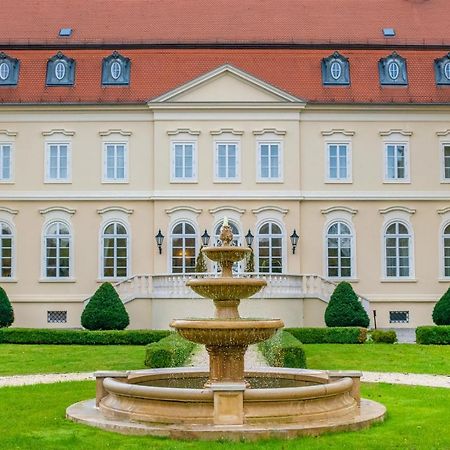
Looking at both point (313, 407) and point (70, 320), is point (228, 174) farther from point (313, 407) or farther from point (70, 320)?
point (313, 407)

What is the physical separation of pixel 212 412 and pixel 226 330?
3.83 ft

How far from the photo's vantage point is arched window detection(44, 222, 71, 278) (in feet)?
109

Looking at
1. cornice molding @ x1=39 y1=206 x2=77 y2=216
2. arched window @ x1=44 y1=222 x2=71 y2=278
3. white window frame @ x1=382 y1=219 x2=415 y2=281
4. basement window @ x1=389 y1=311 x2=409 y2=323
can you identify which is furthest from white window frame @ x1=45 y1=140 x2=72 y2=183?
basement window @ x1=389 y1=311 x2=409 y2=323

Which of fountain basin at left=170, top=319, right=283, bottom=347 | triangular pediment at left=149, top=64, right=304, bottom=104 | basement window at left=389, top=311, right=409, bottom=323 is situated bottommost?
basement window at left=389, top=311, right=409, bottom=323

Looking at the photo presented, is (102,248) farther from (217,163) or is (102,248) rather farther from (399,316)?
(399,316)

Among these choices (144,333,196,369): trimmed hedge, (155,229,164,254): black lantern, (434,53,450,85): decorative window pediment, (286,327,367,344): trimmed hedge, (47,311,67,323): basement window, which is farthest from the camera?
(434,53,450,85): decorative window pediment

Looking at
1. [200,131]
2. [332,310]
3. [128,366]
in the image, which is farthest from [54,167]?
[128,366]

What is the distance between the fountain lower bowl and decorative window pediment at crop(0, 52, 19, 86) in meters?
22.7

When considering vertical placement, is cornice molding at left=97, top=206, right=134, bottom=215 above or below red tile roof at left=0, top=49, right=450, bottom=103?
below

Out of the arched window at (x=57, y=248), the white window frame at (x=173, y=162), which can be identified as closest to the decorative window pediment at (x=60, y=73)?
the white window frame at (x=173, y=162)

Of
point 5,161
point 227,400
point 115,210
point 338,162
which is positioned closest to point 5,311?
point 115,210

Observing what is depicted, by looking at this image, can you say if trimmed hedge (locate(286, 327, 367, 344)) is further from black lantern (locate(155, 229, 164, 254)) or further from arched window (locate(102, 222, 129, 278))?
arched window (locate(102, 222, 129, 278))

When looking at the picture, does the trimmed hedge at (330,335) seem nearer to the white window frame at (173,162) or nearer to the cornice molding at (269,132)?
the white window frame at (173,162)

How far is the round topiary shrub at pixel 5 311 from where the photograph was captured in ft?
101
